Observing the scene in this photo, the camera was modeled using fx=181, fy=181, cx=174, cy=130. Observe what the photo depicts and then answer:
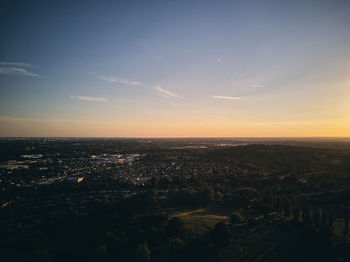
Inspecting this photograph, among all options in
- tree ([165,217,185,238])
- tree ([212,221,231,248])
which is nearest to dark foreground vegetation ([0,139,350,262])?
tree ([212,221,231,248])

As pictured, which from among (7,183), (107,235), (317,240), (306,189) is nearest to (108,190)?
(107,235)

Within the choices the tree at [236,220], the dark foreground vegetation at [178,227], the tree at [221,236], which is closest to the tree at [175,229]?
the dark foreground vegetation at [178,227]

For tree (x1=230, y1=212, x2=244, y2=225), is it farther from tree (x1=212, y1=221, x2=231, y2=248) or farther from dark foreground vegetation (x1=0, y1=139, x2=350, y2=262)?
tree (x1=212, y1=221, x2=231, y2=248)

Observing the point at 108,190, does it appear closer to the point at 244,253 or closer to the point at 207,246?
the point at 207,246

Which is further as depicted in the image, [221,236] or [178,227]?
[178,227]

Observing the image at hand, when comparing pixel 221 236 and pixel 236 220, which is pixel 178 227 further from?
pixel 236 220

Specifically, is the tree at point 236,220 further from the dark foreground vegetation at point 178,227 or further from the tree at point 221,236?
the tree at point 221,236

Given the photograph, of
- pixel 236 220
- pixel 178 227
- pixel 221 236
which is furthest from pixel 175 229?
pixel 236 220

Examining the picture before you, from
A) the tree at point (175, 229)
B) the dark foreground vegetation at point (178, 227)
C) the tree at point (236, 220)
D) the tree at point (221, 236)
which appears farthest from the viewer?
the tree at point (236, 220)

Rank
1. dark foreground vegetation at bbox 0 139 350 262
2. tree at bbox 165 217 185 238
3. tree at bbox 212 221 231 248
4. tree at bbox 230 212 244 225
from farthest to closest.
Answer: tree at bbox 230 212 244 225 < tree at bbox 165 217 185 238 < tree at bbox 212 221 231 248 < dark foreground vegetation at bbox 0 139 350 262

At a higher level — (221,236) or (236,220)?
(221,236)

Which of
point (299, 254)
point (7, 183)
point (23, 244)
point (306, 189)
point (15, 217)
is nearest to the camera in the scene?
point (299, 254)
